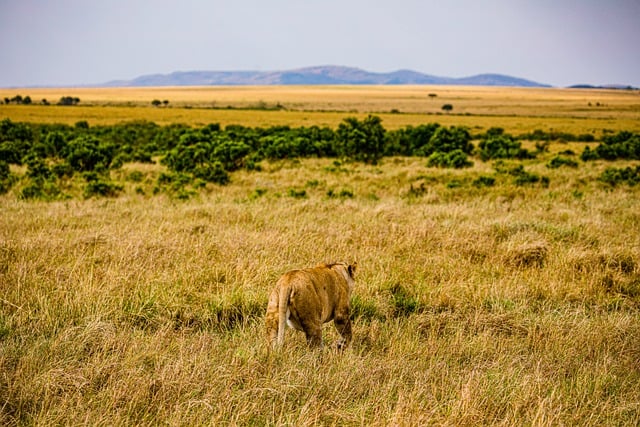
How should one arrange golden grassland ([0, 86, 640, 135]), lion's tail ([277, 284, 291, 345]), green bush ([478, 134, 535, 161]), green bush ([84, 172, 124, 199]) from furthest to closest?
golden grassland ([0, 86, 640, 135]) → green bush ([478, 134, 535, 161]) → green bush ([84, 172, 124, 199]) → lion's tail ([277, 284, 291, 345])

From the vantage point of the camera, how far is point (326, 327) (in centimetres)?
536

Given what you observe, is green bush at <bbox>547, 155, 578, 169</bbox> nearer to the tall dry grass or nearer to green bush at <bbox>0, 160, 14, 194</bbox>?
the tall dry grass

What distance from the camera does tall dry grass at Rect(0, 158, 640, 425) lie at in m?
3.47

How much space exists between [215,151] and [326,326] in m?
19.3

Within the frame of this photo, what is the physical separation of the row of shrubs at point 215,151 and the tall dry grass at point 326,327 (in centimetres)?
843

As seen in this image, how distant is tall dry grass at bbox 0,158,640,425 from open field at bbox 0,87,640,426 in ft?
0.07

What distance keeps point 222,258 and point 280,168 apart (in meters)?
18.3

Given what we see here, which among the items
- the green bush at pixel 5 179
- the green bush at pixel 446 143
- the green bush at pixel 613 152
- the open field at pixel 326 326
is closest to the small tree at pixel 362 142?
the green bush at pixel 446 143

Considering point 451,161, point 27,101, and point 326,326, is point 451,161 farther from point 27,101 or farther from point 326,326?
point 27,101

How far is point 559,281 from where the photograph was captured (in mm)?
6848

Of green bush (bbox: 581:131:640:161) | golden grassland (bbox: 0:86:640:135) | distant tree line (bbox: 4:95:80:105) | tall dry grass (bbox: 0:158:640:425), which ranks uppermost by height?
distant tree line (bbox: 4:95:80:105)

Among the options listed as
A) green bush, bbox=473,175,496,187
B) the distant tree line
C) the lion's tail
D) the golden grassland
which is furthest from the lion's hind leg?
the distant tree line

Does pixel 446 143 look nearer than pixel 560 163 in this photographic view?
No

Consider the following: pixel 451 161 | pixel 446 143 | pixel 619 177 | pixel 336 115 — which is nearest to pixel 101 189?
pixel 451 161
